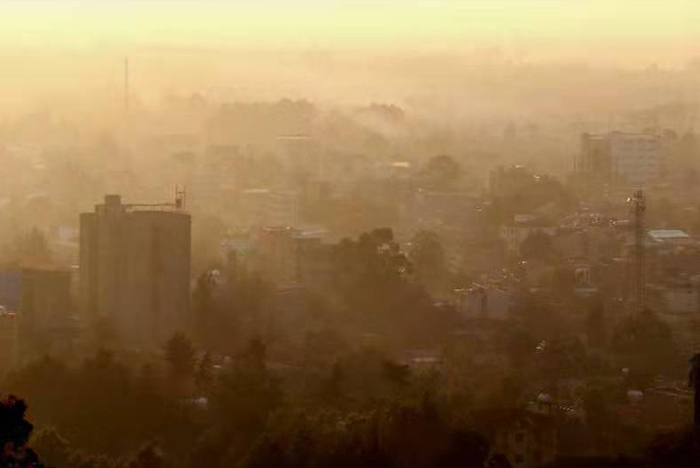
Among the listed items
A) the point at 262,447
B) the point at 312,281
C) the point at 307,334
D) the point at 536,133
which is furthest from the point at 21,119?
the point at 262,447

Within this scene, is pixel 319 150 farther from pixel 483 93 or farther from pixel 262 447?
pixel 262 447

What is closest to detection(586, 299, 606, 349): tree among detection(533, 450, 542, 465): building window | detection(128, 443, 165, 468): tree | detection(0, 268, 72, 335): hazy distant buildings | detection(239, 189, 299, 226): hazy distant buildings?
detection(0, 268, 72, 335): hazy distant buildings

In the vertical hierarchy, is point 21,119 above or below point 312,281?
above

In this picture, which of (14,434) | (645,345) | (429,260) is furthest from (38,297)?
(14,434)

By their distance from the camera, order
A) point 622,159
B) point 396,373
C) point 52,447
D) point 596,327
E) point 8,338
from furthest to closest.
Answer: point 622,159 → point 596,327 → point 8,338 → point 396,373 → point 52,447

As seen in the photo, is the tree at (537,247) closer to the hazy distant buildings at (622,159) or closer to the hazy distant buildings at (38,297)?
the hazy distant buildings at (622,159)

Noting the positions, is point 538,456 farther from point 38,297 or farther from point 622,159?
point 622,159

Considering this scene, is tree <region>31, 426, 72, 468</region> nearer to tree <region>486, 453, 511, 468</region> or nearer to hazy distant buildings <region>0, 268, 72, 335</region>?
tree <region>486, 453, 511, 468</region>
